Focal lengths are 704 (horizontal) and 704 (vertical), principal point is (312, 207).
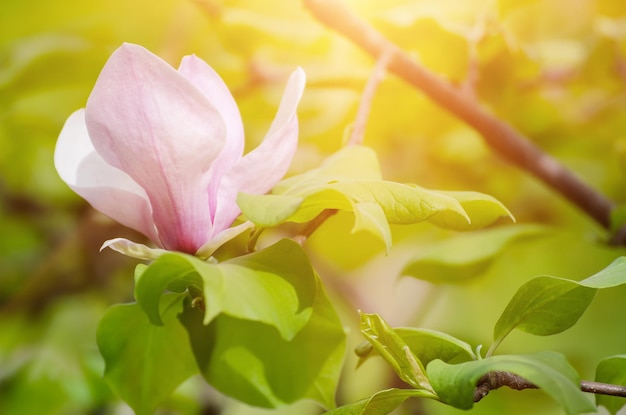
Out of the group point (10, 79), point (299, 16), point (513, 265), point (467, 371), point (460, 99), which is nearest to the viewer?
point (467, 371)

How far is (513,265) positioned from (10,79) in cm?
67

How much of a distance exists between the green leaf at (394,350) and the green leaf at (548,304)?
0.05 m

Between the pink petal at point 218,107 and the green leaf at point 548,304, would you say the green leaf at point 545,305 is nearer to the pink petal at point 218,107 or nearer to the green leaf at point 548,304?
the green leaf at point 548,304

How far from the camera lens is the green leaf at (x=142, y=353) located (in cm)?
36

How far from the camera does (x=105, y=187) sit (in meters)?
0.35

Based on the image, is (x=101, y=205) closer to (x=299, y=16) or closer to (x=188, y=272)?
(x=188, y=272)

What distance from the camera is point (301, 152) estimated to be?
0.99m

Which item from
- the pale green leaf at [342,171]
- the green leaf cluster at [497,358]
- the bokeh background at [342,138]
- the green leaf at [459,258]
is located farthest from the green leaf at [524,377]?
the bokeh background at [342,138]

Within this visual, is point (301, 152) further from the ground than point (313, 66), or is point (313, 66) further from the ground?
point (313, 66)

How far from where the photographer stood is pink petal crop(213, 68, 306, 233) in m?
0.34

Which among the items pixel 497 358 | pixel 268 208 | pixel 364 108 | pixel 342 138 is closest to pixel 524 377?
pixel 497 358

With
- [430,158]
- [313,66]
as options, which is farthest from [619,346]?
[313,66]

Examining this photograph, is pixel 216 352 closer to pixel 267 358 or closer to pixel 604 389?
pixel 267 358

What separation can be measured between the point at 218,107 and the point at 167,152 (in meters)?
0.05
